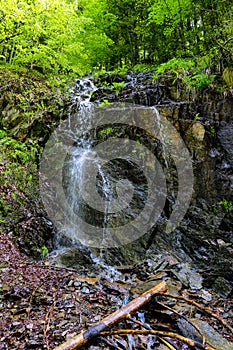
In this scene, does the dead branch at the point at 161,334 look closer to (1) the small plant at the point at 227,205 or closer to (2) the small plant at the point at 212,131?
(1) the small plant at the point at 227,205

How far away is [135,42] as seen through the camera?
11883 mm

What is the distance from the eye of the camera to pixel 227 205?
5812 millimetres

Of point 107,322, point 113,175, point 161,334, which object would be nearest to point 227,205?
point 113,175

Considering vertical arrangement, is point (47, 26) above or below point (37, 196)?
above

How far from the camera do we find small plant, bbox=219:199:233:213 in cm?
578

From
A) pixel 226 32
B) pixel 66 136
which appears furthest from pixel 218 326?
pixel 226 32

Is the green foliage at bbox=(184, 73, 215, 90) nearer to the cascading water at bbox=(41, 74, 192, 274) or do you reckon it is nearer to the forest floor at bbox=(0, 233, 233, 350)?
the cascading water at bbox=(41, 74, 192, 274)

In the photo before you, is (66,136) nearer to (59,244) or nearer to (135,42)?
(59,244)

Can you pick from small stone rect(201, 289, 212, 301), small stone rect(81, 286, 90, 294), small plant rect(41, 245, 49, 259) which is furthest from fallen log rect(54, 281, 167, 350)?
small plant rect(41, 245, 49, 259)

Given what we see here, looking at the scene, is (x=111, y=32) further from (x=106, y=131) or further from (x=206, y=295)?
(x=206, y=295)

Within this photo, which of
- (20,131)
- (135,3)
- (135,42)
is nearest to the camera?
(20,131)

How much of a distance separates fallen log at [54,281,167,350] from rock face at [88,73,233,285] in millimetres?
1724

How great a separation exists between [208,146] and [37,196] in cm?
430

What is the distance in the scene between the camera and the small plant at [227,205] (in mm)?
5781
